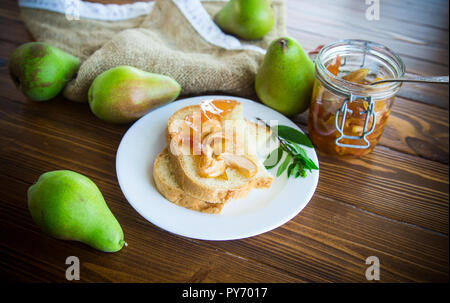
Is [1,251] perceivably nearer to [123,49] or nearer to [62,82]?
[62,82]

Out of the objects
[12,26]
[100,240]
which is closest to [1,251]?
[100,240]

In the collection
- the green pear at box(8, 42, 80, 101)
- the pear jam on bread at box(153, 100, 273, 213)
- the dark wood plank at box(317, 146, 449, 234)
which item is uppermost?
the green pear at box(8, 42, 80, 101)

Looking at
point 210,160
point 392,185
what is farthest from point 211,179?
point 392,185

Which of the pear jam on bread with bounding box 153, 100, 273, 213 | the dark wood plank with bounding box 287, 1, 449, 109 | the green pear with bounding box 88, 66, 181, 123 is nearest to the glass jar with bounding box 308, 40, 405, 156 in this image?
the pear jam on bread with bounding box 153, 100, 273, 213

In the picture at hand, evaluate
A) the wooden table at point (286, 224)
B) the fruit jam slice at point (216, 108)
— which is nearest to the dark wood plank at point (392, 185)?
the wooden table at point (286, 224)

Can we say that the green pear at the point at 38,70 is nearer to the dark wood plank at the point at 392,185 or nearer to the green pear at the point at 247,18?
the green pear at the point at 247,18

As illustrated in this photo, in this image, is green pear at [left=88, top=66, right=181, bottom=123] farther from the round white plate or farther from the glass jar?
the glass jar
